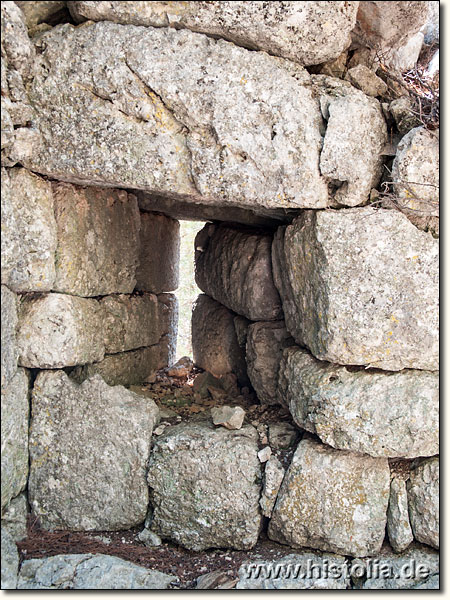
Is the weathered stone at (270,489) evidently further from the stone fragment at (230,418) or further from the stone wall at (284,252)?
the stone fragment at (230,418)

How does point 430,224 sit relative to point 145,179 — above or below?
below

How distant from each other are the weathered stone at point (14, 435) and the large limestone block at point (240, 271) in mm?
1647

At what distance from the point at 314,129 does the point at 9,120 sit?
1450 millimetres

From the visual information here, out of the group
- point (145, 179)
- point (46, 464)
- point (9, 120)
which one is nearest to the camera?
point (9, 120)

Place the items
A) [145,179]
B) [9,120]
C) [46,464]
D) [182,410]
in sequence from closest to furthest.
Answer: [9,120] < [145,179] < [46,464] < [182,410]

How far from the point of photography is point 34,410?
3154 mm

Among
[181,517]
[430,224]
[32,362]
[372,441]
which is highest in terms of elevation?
[430,224]

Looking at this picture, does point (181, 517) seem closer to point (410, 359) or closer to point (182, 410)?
point (182, 410)

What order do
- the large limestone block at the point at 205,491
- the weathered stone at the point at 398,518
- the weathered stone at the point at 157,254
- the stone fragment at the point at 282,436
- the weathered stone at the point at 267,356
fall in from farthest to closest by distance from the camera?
the weathered stone at the point at 157,254 < the weathered stone at the point at 267,356 < the stone fragment at the point at 282,436 < the large limestone block at the point at 205,491 < the weathered stone at the point at 398,518

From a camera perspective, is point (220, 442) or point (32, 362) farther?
point (220, 442)

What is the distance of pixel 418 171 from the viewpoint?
2.82 metres

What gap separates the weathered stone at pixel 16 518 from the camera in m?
→ 2.88

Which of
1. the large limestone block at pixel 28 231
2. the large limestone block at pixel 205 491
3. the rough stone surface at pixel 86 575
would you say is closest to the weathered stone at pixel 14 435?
the rough stone surface at pixel 86 575

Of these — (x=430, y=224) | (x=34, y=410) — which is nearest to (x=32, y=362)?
(x=34, y=410)
